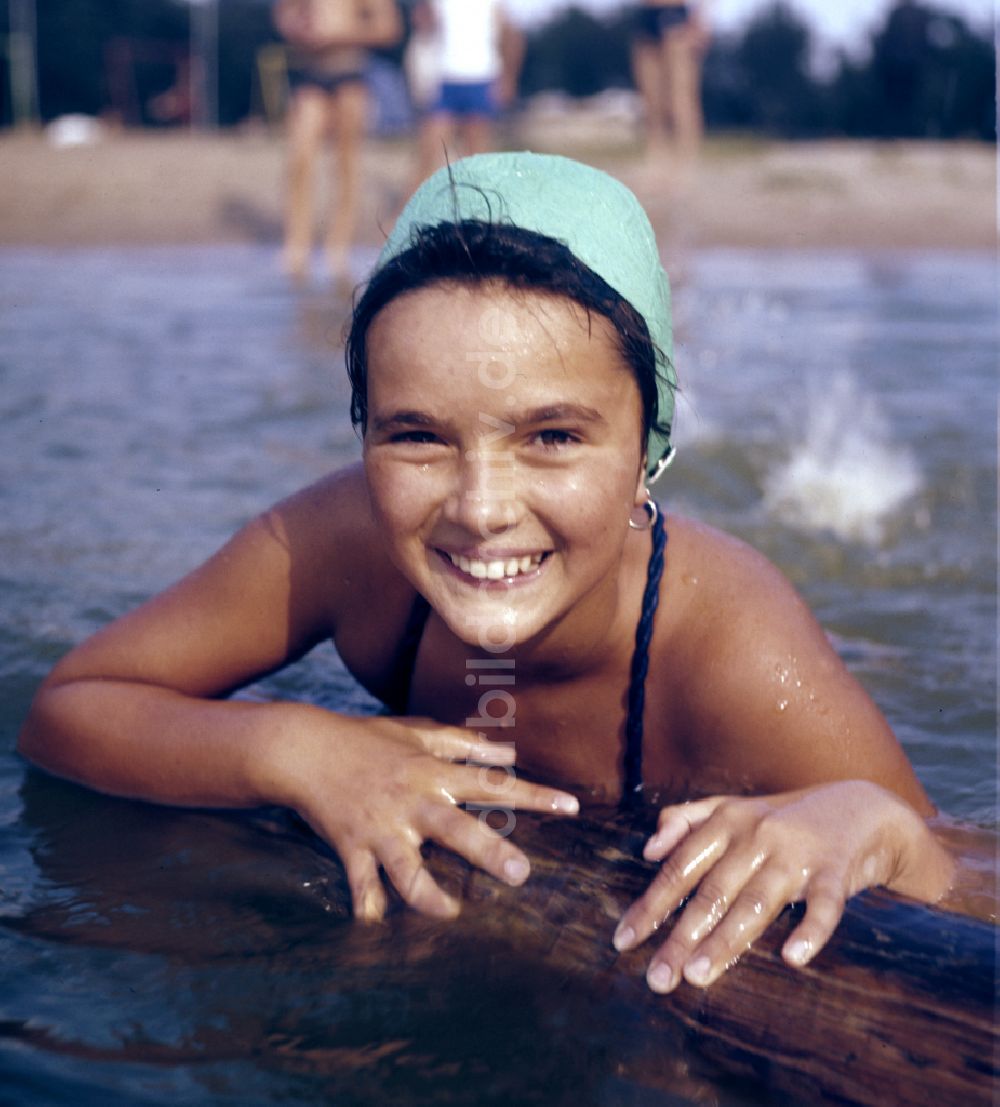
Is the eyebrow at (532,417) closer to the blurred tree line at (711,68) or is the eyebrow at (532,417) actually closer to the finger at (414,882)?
the finger at (414,882)

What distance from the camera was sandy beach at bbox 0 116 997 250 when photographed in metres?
14.1

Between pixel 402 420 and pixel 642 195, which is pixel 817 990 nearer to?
pixel 402 420

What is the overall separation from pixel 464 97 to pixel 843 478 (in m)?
5.26

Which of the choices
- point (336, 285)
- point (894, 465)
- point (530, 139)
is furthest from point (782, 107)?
point (894, 465)

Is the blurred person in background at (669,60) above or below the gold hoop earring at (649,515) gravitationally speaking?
above

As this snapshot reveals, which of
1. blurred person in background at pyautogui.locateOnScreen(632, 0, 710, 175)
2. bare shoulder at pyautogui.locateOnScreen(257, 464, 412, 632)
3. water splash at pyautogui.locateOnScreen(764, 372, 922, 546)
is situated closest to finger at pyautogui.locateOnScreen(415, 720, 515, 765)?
bare shoulder at pyautogui.locateOnScreen(257, 464, 412, 632)

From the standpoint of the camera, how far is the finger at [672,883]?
5.98 ft

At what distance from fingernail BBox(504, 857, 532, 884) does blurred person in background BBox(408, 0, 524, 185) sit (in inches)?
315

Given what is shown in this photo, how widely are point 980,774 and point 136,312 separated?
281 inches

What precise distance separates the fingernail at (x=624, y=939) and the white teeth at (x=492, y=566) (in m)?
0.50

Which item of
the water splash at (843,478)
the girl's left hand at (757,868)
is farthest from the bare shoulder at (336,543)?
the water splash at (843,478)

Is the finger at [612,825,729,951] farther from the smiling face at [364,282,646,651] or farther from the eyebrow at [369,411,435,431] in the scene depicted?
the eyebrow at [369,411,435,431]

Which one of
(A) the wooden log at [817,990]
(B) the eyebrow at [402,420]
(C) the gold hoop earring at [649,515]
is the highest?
(B) the eyebrow at [402,420]

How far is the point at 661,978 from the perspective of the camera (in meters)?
1.75
